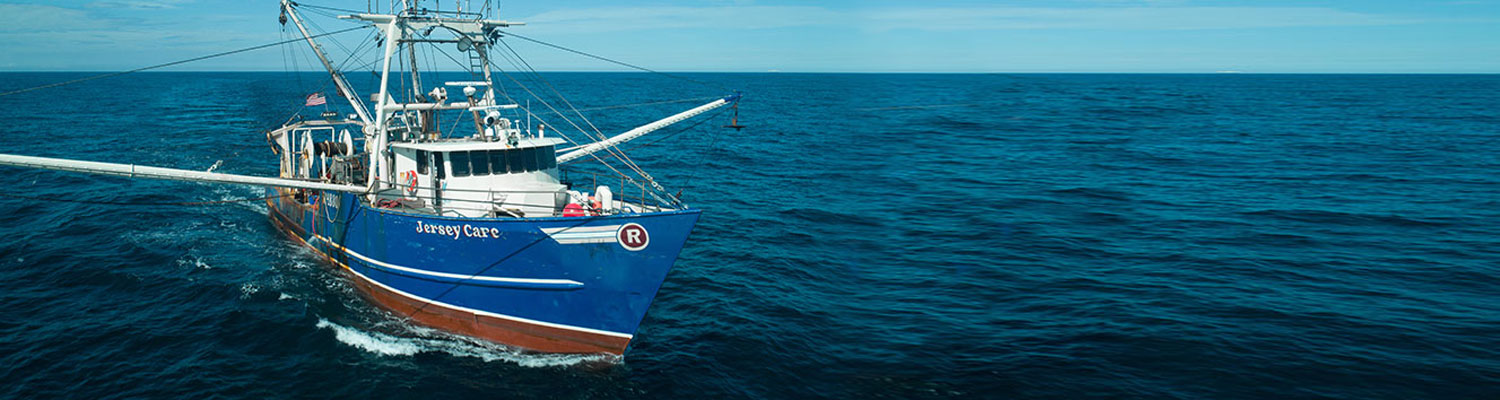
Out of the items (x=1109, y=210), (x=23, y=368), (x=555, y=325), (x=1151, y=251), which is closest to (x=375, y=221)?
(x=555, y=325)

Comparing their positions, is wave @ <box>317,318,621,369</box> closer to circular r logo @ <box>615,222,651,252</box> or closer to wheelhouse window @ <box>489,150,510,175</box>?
circular r logo @ <box>615,222,651,252</box>

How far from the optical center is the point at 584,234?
1956 centimetres

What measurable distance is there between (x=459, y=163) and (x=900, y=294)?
1440cm

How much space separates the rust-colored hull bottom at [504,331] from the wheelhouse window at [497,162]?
4308 mm

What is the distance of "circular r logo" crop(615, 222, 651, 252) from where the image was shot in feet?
63.4

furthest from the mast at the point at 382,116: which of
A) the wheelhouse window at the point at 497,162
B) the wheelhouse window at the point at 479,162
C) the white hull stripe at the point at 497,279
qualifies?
the wheelhouse window at the point at 497,162

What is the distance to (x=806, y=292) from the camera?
25938 millimetres

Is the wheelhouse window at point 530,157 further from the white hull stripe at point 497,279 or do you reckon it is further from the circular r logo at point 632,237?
the circular r logo at point 632,237

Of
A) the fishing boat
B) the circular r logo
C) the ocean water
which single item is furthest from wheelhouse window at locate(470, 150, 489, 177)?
the circular r logo

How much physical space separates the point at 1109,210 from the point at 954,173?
1271cm

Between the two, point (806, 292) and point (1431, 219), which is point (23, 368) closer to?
point (806, 292)

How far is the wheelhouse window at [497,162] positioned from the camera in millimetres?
22984

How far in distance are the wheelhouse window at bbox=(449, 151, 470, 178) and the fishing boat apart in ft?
0.10

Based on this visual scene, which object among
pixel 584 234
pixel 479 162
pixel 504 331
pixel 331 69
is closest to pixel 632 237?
pixel 584 234
